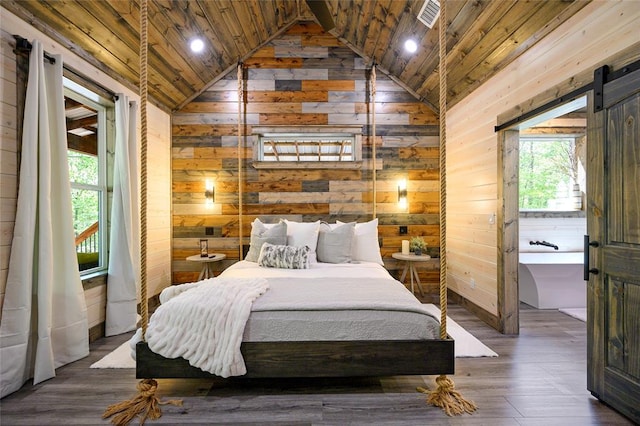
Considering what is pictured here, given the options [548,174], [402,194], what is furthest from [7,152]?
[548,174]

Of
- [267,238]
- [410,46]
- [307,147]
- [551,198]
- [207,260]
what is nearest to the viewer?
[267,238]

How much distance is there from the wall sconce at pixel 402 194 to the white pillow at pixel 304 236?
1.45 meters

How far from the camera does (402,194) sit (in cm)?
467

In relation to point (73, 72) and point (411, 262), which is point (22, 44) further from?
point (411, 262)

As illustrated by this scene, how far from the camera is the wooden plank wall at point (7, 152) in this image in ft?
7.29

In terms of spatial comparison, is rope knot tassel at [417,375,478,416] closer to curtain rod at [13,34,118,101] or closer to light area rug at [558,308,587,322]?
light area rug at [558,308,587,322]

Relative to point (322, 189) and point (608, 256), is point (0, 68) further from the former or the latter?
point (608, 256)

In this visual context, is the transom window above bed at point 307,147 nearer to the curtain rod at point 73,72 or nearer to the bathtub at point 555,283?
the curtain rod at point 73,72

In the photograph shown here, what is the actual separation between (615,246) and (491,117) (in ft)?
6.59

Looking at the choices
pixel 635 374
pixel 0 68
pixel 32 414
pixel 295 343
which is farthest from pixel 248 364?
pixel 0 68

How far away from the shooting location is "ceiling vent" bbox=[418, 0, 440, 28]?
3.06 metres

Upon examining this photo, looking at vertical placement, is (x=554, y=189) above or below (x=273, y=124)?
below

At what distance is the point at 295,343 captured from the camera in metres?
2.09

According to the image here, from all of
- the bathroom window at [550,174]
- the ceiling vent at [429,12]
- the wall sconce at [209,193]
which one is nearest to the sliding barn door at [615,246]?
the ceiling vent at [429,12]
